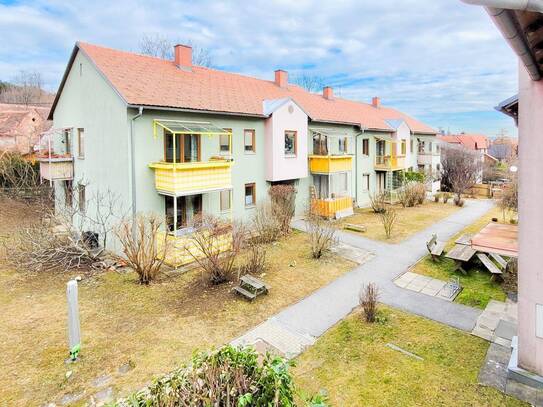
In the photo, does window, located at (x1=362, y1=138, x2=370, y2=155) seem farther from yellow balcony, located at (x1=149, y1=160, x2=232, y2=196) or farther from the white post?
the white post

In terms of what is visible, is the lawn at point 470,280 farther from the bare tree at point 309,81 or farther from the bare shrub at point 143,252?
the bare tree at point 309,81

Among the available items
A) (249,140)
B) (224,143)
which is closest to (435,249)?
(249,140)

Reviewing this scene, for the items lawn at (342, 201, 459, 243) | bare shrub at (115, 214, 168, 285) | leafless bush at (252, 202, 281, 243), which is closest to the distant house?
leafless bush at (252, 202, 281, 243)

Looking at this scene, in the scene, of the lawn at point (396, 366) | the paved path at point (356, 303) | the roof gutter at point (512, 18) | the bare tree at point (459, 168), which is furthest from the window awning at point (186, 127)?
the bare tree at point (459, 168)

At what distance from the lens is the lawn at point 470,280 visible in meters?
11.7

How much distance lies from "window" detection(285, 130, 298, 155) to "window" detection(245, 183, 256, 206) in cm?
320

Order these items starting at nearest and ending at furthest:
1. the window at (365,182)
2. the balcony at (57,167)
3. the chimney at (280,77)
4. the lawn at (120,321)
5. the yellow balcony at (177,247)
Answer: the lawn at (120,321) < the yellow balcony at (177,247) < the balcony at (57,167) < the chimney at (280,77) < the window at (365,182)

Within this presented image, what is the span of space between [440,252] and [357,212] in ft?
38.0

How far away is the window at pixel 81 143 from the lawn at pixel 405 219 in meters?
15.8

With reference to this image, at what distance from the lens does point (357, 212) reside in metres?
A: 27.0

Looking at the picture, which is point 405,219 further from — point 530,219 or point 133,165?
point 530,219

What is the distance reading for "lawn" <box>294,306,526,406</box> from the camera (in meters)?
7.13

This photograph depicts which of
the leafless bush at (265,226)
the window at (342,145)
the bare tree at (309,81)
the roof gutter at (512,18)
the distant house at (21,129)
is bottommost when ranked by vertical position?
the leafless bush at (265,226)

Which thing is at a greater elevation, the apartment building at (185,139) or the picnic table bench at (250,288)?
the apartment building at (185,139)
